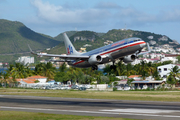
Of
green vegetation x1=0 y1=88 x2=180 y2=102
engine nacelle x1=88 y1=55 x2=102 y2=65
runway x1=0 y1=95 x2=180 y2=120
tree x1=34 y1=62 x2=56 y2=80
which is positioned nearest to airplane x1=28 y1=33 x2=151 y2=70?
engine nacelle x1=88 y1=55 x2=102 y2=65

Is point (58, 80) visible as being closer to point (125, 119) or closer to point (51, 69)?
point (51, 69)

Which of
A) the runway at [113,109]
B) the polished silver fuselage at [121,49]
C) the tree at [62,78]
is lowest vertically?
the runway at [113,109]

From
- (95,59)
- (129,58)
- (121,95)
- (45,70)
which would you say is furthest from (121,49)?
(45,70)

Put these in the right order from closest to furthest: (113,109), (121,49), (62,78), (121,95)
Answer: (113,109) < (121,49) < (121,95) < (62,78)

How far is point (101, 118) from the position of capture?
100 feet

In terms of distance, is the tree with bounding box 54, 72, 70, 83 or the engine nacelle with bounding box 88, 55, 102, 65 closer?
the engine nacelle with bounding box 88, 55, 102, 65

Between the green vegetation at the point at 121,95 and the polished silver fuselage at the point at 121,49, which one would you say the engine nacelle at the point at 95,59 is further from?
the green vegetation at the point at 121,95

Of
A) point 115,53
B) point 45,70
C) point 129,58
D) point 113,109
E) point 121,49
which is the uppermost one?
point 45,70

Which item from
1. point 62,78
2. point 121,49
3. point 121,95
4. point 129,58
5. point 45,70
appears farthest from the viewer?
point 45,70

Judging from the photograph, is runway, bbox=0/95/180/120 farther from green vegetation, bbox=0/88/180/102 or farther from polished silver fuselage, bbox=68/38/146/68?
polished silver fuselage, bbox=68/38/146/68

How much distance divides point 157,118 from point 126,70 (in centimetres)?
15387

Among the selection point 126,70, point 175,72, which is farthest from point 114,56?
point 126,70

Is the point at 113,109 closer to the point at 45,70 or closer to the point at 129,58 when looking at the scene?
the point at 129,58

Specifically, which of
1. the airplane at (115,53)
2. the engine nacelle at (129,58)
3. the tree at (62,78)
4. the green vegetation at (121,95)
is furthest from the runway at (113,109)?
the tree at (62,78)
